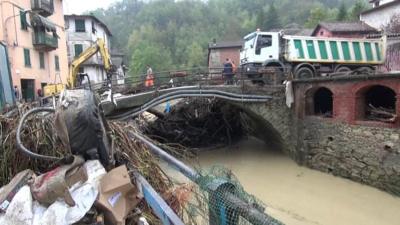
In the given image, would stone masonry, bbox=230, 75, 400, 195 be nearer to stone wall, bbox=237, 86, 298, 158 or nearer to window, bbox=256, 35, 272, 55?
stone wall, bbox=237, 86, 298, 158

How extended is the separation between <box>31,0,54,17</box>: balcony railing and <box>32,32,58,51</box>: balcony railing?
151cm

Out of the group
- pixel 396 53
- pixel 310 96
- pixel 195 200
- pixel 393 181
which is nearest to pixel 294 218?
pixel 393 181

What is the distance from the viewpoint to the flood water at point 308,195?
424 inches

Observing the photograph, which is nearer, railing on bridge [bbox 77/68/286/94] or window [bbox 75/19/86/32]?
railing on bridge [bbox 77/68/286/94]

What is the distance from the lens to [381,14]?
31688mm

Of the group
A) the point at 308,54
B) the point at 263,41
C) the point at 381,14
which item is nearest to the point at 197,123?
the point at 263,41

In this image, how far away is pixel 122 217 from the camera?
2.95 metres

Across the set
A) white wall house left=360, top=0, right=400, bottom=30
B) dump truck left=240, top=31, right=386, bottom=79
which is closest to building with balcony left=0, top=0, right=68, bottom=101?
dump truck left=240, top=31, right=386, bottom=79

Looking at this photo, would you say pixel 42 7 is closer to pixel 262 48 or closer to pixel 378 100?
pixel 262 48

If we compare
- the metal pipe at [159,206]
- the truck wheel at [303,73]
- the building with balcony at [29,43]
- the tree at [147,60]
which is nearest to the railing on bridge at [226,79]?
the truck wheel at [303,73]

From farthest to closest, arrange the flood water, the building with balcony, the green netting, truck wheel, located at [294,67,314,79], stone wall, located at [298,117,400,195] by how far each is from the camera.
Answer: the building with balcony → truck wheel, located at [294,67,314,79] → stone wall, located at [298,117,400,195] → the flood water → the green netting

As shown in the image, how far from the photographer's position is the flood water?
35.3 ft

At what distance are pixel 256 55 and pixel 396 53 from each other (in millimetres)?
9525

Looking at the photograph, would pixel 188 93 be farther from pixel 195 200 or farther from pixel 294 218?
pixel 195 200
